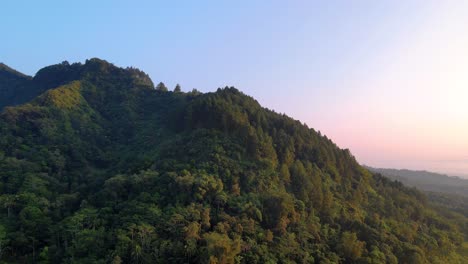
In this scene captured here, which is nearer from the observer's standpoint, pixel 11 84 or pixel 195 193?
pixel 195 193

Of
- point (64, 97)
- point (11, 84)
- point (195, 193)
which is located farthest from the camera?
point (11, 84)

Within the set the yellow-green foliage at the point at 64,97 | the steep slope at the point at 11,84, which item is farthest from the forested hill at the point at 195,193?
the steep slope at the point at 11,84

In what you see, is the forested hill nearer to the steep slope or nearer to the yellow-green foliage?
the yellow-green foliage

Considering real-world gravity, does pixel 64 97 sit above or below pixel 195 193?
above

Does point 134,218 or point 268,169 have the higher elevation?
point 268,169

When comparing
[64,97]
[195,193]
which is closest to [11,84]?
[64,97]

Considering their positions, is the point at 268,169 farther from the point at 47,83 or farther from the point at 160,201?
the point at 47,83

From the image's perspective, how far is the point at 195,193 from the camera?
3684 centimetres

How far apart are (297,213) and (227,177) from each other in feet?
29.4

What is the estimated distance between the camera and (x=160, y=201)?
36688 mm

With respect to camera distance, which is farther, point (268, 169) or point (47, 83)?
point (47, 83)

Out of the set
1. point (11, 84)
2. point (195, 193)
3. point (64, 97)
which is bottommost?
point (195, 193)

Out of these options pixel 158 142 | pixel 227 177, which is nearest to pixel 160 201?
pixel 227 177

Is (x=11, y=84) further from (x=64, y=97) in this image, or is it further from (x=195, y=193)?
(x=195, y=193)
